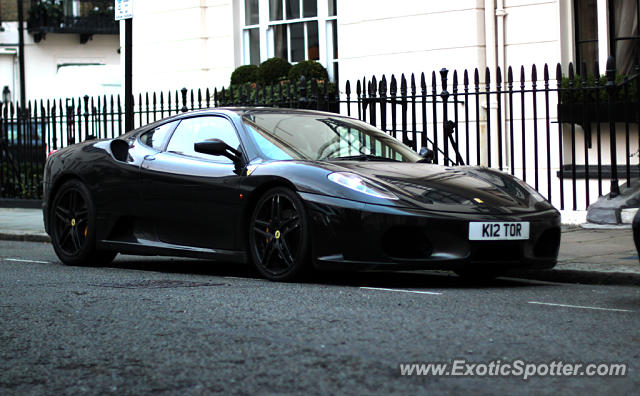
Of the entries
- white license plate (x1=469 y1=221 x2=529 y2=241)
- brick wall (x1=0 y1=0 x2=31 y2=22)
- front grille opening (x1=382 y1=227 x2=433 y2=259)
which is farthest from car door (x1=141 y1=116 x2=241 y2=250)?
brick wall (x1=0 y1=0 x2=31 y2=22)

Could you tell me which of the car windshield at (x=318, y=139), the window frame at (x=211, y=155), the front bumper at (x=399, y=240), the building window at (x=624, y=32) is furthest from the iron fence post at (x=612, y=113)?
the window frame at (x=211, y=155)

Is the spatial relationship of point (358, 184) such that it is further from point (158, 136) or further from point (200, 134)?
point (158, 136)

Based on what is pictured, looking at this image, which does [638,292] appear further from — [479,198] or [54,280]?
[54,280]

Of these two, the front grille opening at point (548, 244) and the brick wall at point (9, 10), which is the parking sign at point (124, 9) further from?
the brick wall at point (9, 10)

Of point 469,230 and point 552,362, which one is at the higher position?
point 469,230

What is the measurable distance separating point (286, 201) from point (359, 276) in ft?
3.21

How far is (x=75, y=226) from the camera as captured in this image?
9.64 meters

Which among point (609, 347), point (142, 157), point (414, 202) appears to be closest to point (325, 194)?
point (414, 202)

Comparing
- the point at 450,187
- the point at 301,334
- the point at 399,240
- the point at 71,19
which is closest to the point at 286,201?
the point at 399,240

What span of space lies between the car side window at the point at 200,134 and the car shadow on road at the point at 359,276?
102 cm

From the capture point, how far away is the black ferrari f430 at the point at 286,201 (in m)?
7.29

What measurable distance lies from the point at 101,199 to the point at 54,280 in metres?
1.31

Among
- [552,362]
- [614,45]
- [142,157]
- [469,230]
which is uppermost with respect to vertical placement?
[614,45]

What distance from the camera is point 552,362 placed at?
183 inches
